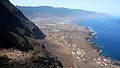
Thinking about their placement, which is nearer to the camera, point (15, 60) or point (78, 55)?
point (15, 60)

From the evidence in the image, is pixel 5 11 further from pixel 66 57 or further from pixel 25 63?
pixel 25 63

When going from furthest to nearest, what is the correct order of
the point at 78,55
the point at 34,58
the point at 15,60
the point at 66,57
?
1. the point at 78,55
2. the point at 66,57
3. the point at 34,58
4. the point at 15,60

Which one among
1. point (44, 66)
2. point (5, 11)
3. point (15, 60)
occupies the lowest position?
point (44, 66)

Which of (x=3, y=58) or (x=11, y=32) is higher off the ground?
(x=3, y=58)

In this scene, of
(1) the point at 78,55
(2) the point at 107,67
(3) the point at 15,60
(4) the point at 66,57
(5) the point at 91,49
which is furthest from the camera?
(5) the point at 91,49

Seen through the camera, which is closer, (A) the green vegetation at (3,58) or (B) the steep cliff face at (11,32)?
(A) the green vegetation at (3,58)

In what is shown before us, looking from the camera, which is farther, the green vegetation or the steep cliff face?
the steep cliff face

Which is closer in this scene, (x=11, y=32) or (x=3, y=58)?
(x=3, y=58)

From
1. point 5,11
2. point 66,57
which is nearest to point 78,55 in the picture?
point 66,57

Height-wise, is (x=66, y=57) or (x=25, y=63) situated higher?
(x=25, y=63)

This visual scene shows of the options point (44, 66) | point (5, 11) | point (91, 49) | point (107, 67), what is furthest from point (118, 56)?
point (44, 66)
